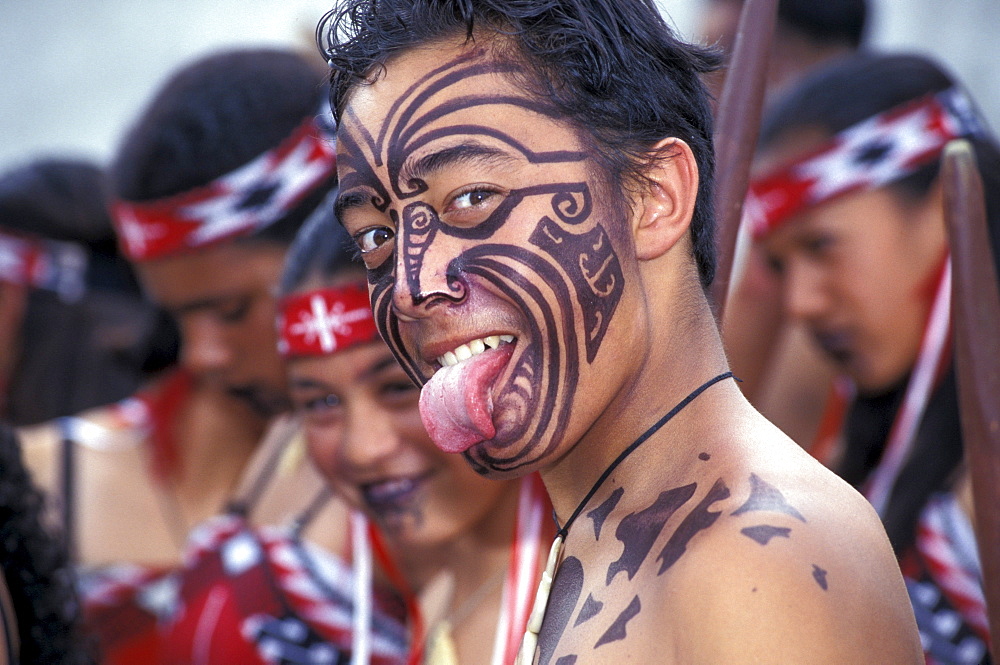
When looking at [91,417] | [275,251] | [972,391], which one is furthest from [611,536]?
[91,417]

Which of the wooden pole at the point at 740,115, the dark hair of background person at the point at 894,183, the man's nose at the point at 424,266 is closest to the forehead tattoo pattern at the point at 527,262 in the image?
the man's nose at the point at 424,266

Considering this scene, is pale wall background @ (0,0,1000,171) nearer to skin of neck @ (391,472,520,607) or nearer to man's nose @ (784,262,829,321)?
man's nose @ (784,262,829,321)

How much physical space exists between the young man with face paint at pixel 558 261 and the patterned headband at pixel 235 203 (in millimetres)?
2081

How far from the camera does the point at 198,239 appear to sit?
3.67 metres

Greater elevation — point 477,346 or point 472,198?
point 472,198

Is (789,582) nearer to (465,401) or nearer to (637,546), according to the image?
(637,546)

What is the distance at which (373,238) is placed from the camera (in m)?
1.68

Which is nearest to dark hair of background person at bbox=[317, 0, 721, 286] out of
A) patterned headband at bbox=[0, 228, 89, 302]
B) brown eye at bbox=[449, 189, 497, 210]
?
brown eye at bbox=[449, 189, 497, 210]

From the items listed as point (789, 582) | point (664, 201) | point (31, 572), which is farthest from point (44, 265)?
point (789, 582)

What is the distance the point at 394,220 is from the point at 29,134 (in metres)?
8.98

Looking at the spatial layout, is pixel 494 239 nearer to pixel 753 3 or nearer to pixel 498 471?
pixel 498 471

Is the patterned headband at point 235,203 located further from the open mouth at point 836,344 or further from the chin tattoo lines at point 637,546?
the chin tattoo lines at point 637,546

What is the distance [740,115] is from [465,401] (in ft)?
2.76

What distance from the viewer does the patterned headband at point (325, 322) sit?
2789mm
